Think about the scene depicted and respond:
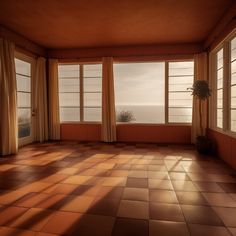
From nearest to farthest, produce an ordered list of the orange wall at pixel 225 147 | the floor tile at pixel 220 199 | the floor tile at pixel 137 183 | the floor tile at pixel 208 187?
1. the floor tile at pixel 220 199
2. the floor tile at pixel 208 187
3. the floor tile at pixel 137 183
4. the orange wall at pixel 225 147

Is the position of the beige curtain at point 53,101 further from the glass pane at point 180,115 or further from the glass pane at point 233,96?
the glass pane at point 233,96

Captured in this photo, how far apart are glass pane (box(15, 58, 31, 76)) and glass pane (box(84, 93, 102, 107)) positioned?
1.82 m

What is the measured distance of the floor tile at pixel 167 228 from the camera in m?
1.78

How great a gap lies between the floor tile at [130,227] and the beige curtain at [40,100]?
4852 mm

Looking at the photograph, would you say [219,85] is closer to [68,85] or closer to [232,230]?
[232,230]

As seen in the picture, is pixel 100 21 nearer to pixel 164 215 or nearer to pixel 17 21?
pixel 17 21

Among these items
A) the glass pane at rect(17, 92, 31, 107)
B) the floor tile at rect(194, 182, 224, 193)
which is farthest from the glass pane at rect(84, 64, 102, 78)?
the floor tile at rect(194, 182, 224, 193)

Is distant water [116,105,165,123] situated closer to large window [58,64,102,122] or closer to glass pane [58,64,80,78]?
large window [58,64,102,122]

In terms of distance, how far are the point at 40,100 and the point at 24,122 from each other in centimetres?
82

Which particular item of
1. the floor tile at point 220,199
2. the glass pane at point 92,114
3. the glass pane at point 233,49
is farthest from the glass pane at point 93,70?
the floor tile at point 220,199

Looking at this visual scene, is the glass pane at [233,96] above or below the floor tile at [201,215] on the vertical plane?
above

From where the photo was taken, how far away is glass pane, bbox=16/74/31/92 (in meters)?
5.48

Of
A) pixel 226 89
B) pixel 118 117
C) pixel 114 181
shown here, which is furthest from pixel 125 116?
pixel 114 181

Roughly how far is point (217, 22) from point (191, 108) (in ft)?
7.85
